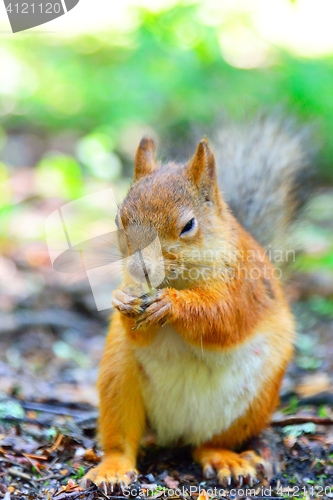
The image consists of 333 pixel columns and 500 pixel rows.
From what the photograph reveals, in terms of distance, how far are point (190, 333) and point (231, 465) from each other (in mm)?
663

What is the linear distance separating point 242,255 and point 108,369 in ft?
2.54

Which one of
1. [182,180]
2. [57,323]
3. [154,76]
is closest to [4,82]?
[154,76]

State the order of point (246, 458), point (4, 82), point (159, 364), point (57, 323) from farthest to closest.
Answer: point (4, 82) → point (57, 323) → point (246, 458) → point (159, 364)

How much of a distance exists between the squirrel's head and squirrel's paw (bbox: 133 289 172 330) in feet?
0.20

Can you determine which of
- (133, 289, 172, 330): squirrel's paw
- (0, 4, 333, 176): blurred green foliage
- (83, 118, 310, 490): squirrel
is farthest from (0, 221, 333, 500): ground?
(0, 4, 333, 176): blurred green foliage

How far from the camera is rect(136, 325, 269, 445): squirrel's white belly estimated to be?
2.55 meters

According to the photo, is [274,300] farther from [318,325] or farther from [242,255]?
[318,325]

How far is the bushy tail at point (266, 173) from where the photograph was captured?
3.41m

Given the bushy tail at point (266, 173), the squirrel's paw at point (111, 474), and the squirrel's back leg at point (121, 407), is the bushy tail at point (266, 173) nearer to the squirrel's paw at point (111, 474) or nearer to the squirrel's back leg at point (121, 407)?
the squirrel's back leg at point (121, 407)

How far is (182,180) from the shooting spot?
2.59 m

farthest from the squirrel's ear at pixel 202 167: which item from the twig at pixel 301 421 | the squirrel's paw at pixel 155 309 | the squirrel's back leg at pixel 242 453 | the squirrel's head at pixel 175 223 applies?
Result: the twig at pixel 301 421

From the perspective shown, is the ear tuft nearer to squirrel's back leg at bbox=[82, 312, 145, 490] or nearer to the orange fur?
the orange fur

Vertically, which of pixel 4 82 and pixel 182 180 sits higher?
pixel 182 180

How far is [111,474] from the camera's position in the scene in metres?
2.44
